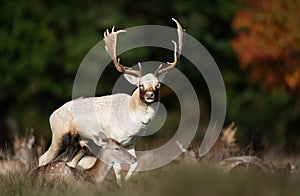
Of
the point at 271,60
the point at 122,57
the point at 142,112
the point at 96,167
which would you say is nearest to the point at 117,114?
the point at 142,112

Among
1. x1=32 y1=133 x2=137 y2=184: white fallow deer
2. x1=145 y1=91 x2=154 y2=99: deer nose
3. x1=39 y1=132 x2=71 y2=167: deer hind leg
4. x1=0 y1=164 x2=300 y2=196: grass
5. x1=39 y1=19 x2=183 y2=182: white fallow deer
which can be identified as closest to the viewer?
x1=0 y1=164 x2=300 y2=196: grass

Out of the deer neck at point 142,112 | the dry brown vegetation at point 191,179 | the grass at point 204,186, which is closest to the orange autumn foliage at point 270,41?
the dry brown vegetation at point 191,179

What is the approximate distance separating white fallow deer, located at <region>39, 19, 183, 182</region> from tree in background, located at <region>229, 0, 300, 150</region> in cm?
1107

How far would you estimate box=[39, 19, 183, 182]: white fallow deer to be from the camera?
10161 mm

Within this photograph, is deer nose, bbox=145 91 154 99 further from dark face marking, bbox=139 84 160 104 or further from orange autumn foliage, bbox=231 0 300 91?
orange autumn foliage, bbox=231 0 300 91

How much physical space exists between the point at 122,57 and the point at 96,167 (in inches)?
576

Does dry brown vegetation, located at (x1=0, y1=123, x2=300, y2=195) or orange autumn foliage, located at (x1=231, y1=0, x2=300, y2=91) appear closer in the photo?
dry brown vegetation, located at (x1=0, y1=123, x2=300, y2=195)

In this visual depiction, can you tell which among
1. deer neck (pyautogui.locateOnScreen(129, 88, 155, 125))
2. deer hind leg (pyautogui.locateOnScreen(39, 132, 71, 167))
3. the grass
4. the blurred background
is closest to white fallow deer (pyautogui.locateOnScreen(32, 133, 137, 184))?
deer neck (pyautogui.locateOnScreen(129, 88, 155, 125))

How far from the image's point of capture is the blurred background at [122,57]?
80.8ft

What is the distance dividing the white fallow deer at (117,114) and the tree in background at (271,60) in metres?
11.1

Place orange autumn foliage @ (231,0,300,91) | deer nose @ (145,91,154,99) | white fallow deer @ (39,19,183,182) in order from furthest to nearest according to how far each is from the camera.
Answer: orange autumn foliage @ (231,0,300,91) < white fallow deer @ (39,19,183,182) < deer nose @ (145,91,154,99)

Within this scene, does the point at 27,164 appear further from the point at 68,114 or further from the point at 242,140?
the point at 242,140

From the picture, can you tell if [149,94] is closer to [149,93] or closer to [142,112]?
[149,93]

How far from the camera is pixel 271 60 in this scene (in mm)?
23438
